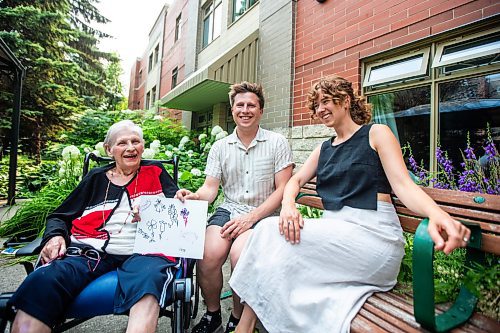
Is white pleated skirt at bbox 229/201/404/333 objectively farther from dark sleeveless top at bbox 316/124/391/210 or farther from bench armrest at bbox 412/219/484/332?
bench armrest at bbox 412/219/484/332

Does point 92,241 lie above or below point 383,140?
below

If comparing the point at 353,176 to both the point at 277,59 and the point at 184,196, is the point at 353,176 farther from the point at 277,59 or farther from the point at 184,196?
the point at 277,59

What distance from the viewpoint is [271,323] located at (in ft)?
4.69

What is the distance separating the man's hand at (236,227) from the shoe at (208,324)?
55 cm

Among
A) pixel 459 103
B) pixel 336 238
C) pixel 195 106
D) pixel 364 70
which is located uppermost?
pixel 195 106

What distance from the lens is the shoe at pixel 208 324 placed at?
1.91m

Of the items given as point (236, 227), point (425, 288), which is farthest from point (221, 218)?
point (425, 288)

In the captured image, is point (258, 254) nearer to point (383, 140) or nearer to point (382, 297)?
point (382, 297)

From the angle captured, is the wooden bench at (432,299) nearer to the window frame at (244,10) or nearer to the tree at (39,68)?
the window frame at (244,10)

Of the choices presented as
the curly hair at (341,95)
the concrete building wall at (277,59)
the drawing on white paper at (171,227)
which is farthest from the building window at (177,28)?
the drawing on white paper at (171,227)

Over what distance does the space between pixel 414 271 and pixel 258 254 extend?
0.74m

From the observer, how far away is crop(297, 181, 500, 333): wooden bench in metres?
1.15

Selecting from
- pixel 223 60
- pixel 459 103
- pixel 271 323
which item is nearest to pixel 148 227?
pixel 271 323

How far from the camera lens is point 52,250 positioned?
1683 millimetres
